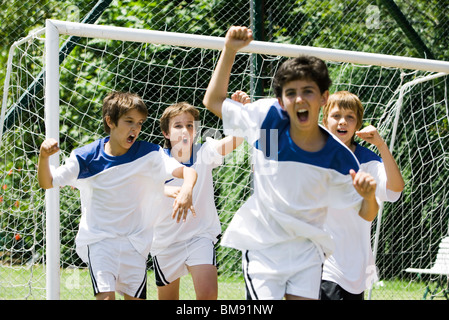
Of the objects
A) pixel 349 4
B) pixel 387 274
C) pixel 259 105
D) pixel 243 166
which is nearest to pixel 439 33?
pixel 349 4

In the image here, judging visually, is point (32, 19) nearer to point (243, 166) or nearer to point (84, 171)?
point (243, 166)

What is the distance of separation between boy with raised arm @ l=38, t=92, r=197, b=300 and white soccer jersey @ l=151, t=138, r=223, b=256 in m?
0.19

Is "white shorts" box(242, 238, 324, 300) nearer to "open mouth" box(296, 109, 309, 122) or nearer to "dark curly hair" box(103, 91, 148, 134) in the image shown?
"open mouth" box(296, 109, 309, 122)

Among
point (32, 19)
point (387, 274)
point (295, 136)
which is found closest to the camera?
point (295, 136)

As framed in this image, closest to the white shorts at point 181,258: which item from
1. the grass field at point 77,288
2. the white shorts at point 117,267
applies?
the white shorts at point 117,267

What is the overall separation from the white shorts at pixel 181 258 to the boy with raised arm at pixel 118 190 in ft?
0.84

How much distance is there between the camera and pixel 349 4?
7234 millimetres

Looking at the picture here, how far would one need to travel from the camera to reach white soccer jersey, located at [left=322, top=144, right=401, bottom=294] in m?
3.26

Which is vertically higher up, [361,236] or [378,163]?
[378,163]

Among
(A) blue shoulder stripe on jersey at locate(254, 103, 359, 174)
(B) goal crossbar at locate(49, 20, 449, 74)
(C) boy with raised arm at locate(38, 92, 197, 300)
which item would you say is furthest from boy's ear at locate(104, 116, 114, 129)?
(A) blue shoulder stripe on jersey at locate(254, 103, 359, 174)

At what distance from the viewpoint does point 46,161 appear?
10.9 feet

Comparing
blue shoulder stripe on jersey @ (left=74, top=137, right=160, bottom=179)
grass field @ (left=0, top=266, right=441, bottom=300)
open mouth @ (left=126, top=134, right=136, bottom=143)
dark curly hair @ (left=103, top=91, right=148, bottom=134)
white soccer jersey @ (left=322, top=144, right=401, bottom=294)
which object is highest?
dark curly hair @ (left=103, top=91, right=148, bottom=134)
